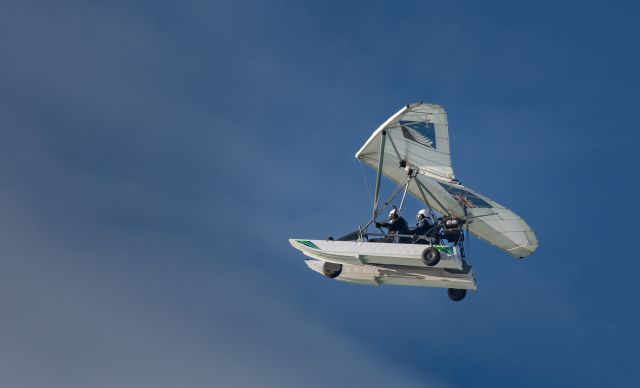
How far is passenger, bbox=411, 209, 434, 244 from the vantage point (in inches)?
1706

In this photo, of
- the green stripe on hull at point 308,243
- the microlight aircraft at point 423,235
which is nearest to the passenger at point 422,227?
the microlight aircraft at point 423,235

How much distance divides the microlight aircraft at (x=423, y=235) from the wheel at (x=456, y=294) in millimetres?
43

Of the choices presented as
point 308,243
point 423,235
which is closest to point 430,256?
point 423,235

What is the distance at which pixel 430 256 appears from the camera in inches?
1628

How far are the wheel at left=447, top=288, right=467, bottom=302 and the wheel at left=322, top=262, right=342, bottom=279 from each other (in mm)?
5075

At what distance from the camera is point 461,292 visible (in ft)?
147

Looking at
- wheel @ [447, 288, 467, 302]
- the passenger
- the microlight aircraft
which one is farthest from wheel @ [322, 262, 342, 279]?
wheel @ [447, 288, 467, 302]

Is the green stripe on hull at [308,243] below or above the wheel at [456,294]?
above

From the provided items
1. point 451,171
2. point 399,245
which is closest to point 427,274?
point 399,245

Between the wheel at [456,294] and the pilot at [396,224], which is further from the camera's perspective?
the wheel at [456,294]

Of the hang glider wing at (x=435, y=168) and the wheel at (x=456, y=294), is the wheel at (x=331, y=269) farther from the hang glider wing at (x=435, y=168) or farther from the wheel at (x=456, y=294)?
the wheel at (x=456, y=294)

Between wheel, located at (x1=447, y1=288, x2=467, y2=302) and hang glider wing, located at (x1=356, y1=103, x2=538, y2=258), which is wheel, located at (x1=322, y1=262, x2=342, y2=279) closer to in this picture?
hang glider wing, located at (x1=356, y1=103, x2=538, y2=258)

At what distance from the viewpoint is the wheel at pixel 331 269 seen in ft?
144

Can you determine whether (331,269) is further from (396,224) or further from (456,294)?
(456,294)
